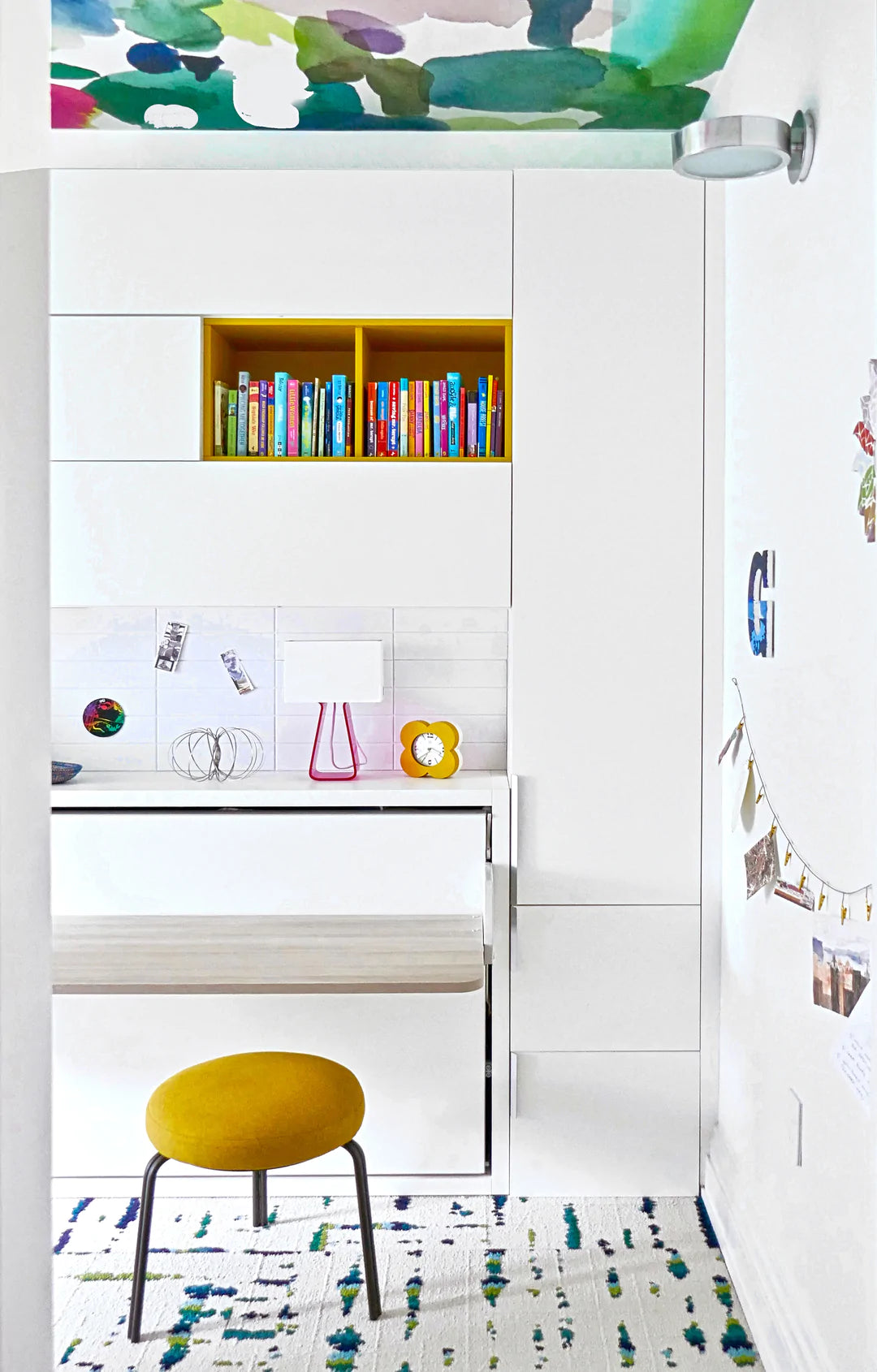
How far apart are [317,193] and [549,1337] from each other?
2.53m

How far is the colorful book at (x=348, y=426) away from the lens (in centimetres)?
275

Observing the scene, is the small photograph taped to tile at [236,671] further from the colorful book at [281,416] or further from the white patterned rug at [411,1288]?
the white patterned rug at [411,1288]

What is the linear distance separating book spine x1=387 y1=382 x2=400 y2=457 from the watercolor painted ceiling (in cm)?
73

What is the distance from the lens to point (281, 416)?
9.05 ft

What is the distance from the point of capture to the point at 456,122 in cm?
289

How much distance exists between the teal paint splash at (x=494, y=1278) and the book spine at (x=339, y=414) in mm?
1867

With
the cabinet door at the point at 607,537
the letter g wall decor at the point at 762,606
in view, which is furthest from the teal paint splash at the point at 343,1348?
the letter g wall decor at the point at 762,606

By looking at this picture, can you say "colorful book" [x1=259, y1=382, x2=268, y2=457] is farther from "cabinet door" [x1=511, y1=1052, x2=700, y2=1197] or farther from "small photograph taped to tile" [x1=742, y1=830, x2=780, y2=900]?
"cabinet door" [x1=511, y1=1052, x2=700, y2=1197]

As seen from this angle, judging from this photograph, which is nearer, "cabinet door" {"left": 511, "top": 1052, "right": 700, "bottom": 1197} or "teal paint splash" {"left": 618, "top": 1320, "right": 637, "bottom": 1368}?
"teal paint splash" {"left": 618, "top": 1320, "right": 637, "bottom": 1368}

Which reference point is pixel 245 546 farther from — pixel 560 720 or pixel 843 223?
pixel 843 223

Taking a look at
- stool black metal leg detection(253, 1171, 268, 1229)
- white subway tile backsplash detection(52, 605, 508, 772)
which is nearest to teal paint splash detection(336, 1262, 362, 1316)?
stool black metal leg detection(253, 1171, 268, 1229)

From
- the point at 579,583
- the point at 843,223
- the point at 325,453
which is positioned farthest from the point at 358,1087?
the point at 843,223

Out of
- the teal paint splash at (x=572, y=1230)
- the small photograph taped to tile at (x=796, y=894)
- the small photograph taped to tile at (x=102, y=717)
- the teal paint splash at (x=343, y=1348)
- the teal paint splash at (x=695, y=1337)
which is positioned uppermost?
the small photograph taped to tile at (x=102, y=717)

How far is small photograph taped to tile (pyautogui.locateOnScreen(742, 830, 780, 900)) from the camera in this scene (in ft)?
7.13
